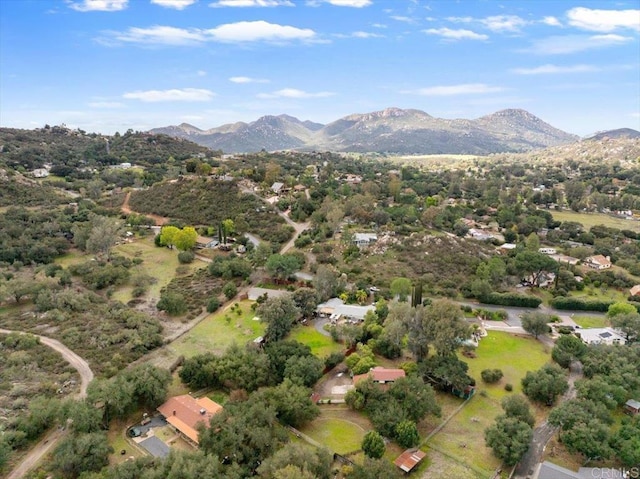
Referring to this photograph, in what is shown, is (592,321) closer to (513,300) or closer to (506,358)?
(513,300)

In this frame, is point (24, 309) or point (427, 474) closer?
point (427, 474)

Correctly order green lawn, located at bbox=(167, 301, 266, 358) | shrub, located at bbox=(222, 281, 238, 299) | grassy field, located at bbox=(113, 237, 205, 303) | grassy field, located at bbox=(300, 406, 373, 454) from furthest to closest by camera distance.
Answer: grassy field, located at bbox=(113, 237, 205, 303)
shrub, located at bbox=(222, 281, 238, 299)
green lawn, located at bbox=(167, 301, 266, 358)
grassy field, located at bbox=(300, 406, 373, 454)

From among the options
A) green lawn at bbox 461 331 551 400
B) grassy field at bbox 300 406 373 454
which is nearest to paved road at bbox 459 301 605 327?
green lawn at bbox 461 331 551 400

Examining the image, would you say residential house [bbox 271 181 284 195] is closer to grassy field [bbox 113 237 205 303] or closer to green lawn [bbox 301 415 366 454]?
grassy field [bbox 113 237 205 303]

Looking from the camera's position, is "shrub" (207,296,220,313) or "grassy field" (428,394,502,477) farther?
"shrub" (207,296,220,313)

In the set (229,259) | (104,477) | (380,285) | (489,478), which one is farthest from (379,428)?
(229,259)

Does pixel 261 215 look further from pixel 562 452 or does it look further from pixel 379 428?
pixel 562 452
